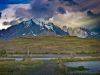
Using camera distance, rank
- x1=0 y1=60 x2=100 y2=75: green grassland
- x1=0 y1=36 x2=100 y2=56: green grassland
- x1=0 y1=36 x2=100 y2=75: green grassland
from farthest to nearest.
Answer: x1=0 y1=36 x2=100 y2=56: green grassland < x1=0 y1=36 x2=100 y2=75: green grassland < x1=0 y1=60 x2=100 y2=75: green grassland

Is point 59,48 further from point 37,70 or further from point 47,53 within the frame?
point 37,70

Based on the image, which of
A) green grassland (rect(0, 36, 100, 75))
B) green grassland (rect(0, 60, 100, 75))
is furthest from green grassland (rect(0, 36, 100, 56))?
green grassland (rect(0, 60, 100, 75))

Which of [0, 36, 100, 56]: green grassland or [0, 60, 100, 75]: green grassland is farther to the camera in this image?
[0, 36, 100, 56]: green grassland

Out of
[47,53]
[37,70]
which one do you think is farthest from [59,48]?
[37,70]

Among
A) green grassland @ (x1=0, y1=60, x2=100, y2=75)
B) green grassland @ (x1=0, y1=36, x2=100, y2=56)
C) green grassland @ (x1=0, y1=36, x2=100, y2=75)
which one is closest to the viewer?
green grassland @ (x1=0, y1=60, x2=100, y2=75)

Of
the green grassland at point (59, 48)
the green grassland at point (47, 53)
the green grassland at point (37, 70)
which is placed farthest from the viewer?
the green grassland at point (59, 48)

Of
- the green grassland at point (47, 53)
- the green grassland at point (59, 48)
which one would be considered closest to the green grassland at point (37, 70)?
the green grassland at point (47, 53)

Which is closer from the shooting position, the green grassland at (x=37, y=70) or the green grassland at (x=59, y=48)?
the green grassland at (x=37, y=70)

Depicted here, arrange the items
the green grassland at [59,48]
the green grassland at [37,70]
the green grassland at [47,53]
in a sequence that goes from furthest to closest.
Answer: the green grassland at [59,48], the green grassland at [47,53], the green grassland at [37,70]

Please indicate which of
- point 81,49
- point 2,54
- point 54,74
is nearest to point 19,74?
point 54,74

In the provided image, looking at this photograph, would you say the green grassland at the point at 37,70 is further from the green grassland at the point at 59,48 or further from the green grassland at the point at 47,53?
the green grassland at the point at 59,48

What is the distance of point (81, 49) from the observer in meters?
55.6

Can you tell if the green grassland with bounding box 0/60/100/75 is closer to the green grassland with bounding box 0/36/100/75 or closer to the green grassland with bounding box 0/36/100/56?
the green grassland with bounding box 0/36/100/75

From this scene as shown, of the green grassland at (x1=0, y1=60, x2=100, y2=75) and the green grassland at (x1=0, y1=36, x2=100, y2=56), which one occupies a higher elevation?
the green grassland at (x1=0, y1=60, x2=100, y2=75)
